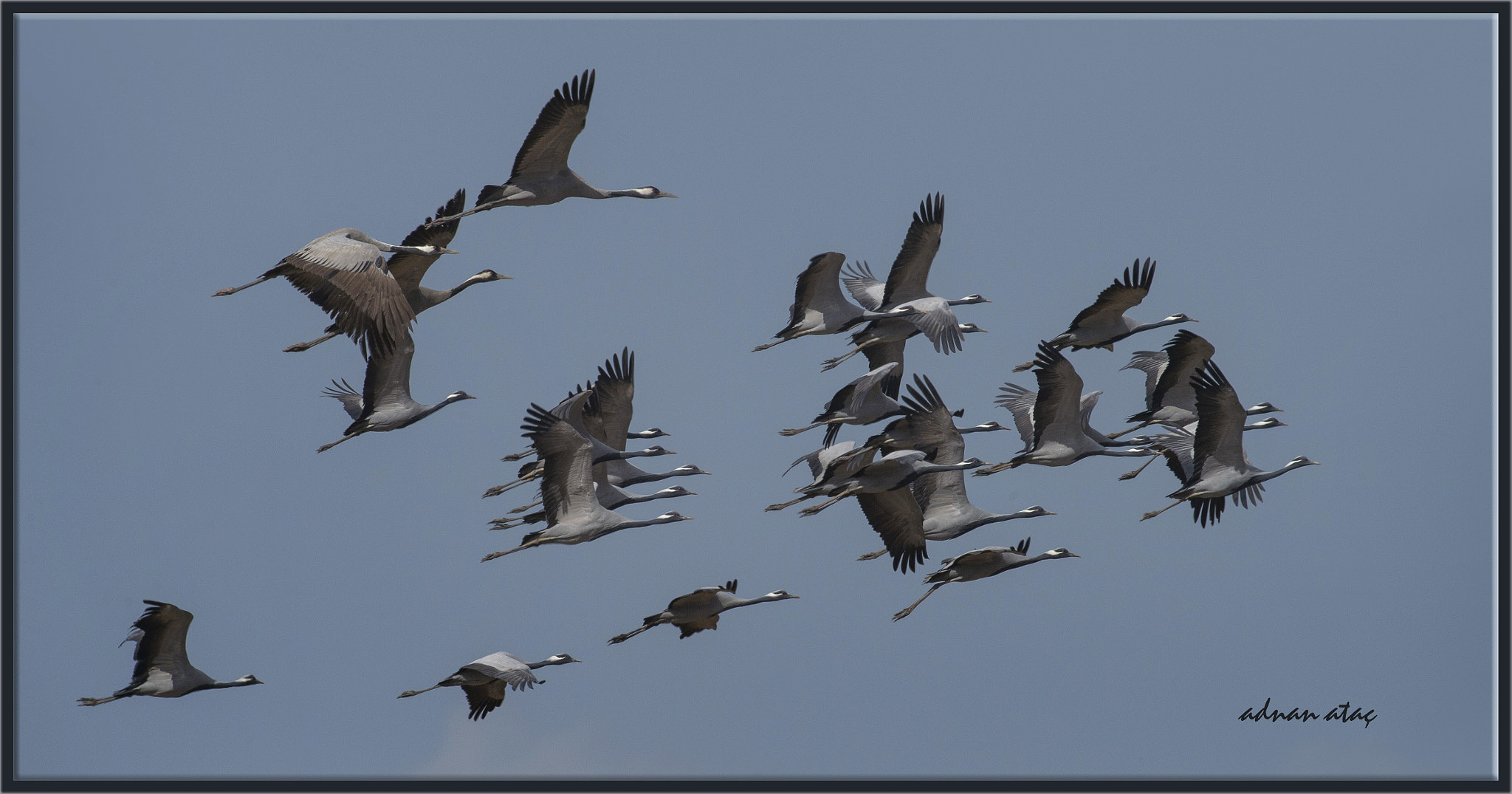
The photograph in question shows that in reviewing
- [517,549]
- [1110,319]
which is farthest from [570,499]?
[1110,319]

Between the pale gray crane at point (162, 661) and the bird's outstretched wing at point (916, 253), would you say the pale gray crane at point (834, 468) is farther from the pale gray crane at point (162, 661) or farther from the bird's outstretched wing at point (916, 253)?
the pale gray crane at point (162, 661)

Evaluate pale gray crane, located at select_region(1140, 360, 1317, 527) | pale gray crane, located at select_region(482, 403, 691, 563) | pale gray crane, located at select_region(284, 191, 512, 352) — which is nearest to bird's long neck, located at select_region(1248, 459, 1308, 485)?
pale gray crane, located at select_region(1140, 360, 1317, 527)

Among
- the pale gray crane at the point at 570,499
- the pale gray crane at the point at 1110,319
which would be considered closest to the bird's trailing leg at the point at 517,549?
the pale gray crane at the point at 570,499

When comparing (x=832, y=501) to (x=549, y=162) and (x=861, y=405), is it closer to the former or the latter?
(x=861, y=405)

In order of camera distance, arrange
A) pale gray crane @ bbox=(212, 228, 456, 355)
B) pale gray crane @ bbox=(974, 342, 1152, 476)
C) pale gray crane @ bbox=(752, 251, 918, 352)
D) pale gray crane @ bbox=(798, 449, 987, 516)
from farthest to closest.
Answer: pale gray crane @ bbox=(752, 251, 918, 352), pale gray crane @ bbox=(974, 342, 1152, 476), pale gray crane @ bbox=(798, 449, 987, 516), pale gray crane @ bbox=(212, 228, 456, 355)

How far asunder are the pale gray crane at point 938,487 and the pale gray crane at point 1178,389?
2.78 metres

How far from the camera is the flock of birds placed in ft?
78.5

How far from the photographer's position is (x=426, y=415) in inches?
1035

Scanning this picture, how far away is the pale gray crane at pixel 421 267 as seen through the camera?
2495cm

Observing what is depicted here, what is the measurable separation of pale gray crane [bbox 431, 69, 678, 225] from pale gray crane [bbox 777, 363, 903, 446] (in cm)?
448

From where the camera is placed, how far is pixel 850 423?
85.5 feet

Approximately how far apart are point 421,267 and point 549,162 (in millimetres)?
2339

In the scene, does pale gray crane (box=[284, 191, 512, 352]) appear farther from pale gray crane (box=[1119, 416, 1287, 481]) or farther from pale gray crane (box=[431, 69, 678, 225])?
pale gray crane (box=[1119, 416, 1287, 481])

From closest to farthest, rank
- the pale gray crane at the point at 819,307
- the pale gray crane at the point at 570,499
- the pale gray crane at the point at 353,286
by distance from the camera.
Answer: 1. the pale gray crane at the point at 353,286
2. the pale gray crane at the point at 570,499
3. the pale gray crane at the point at 819,307
